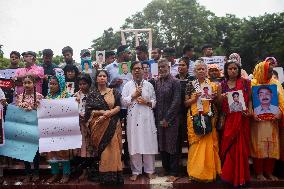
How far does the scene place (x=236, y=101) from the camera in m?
5.30

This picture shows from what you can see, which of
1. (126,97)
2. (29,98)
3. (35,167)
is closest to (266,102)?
(126,97)

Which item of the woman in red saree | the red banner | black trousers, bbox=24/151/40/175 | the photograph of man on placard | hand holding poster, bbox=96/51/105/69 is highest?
hand holding poster, bbox=96/51/105/69

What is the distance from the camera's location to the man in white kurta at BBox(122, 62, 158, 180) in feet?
18.6

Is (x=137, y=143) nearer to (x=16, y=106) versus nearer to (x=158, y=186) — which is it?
(x=158, y=186)

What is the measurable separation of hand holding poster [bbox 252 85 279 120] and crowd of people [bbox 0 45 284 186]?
0.02m

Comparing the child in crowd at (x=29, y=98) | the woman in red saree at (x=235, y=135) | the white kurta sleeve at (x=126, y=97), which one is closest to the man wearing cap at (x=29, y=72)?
the child in crowd at (x=29, y=98)

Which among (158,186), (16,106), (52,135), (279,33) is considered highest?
(279,33)

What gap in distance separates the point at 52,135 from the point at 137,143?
1.36 metres

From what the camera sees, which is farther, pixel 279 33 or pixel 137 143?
pixel 279 33

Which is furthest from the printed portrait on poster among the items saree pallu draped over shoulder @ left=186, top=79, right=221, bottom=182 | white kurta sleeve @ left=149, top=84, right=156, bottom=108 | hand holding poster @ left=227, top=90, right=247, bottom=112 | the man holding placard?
white kurta sleeve @ left=149, top=84, right=156, bottom=108

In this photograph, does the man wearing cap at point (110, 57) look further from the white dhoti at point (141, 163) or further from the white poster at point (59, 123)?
the white dhoti at point (141, 163)

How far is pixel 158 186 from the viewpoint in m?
5.42

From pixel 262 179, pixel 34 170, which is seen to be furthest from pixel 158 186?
pixel 34 170

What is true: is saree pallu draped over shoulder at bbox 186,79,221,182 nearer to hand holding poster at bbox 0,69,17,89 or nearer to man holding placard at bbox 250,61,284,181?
man holding placard at bbox 250,61,284,181
